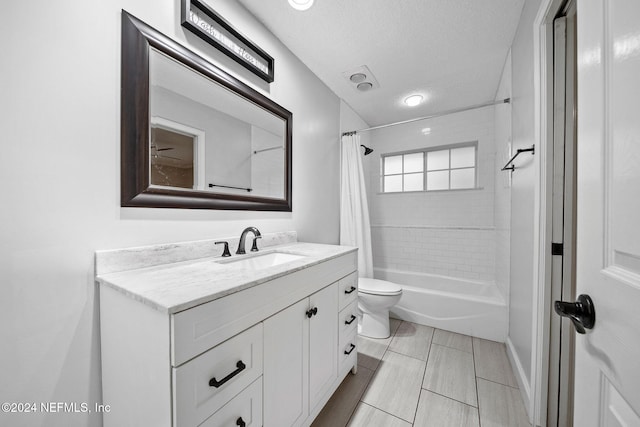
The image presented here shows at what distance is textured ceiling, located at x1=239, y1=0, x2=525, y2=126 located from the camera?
146cm

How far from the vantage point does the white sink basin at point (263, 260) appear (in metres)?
1.26

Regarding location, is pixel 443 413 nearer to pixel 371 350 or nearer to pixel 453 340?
pixel 371 350

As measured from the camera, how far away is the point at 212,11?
4.10 ft

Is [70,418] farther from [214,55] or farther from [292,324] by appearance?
[214,55]

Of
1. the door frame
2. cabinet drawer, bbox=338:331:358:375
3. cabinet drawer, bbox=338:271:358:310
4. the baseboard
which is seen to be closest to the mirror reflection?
cabinet drawer, bbox=338:271:358:310

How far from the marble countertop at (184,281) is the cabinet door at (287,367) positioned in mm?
184

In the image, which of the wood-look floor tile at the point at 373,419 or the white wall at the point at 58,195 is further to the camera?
the wood-look floor tile at the point at 373,419

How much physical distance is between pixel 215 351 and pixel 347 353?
1.04m

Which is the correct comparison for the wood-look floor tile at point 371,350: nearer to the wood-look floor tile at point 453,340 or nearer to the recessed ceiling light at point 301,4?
the wood-look floor tile at point 453,340

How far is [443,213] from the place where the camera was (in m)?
2.99

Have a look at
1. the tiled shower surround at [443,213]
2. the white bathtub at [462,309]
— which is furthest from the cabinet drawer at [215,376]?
the tiled shower surround at [443,213]

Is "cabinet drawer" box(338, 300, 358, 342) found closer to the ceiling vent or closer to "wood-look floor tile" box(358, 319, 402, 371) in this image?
"wood-look floor tile" box(358, 319, 402, 371)

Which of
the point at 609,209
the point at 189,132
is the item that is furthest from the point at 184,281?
the point at 609,209

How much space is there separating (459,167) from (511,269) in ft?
5.40
